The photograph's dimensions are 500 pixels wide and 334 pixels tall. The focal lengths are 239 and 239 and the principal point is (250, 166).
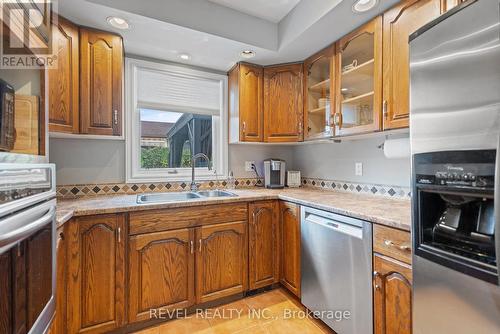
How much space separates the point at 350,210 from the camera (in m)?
1.46

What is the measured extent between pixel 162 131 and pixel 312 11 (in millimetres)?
1702

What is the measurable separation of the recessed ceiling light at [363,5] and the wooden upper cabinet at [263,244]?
153cm

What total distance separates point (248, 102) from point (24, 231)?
6.55 feet

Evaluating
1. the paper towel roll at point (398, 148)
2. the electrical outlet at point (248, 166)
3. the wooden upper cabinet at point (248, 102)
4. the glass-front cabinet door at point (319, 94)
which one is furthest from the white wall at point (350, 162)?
the wooden upper cabinet at point (248, 102)

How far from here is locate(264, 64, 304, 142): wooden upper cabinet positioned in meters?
2.37

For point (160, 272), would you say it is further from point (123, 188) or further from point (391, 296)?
point (391, 296)

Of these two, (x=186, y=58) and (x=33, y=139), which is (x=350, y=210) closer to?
(x=33, y=139)

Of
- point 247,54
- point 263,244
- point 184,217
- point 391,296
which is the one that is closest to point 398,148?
point 391,296

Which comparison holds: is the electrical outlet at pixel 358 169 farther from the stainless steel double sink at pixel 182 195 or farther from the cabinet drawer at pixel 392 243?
the stainless steel double sink at pixel 182 195

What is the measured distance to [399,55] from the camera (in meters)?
1.48

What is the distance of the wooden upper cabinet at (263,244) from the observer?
6.66 feet

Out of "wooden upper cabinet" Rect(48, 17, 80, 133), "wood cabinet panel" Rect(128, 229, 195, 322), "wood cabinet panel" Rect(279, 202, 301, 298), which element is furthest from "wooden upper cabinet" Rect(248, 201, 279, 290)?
"wooden upper cabinet" Rect(48, 17, 80, 133)

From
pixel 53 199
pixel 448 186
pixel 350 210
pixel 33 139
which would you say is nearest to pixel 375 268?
pixel 350 210

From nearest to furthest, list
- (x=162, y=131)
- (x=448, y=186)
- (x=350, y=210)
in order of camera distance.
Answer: (x=448, y=186) → (x=350, y=210) → (x=162, y=131)
